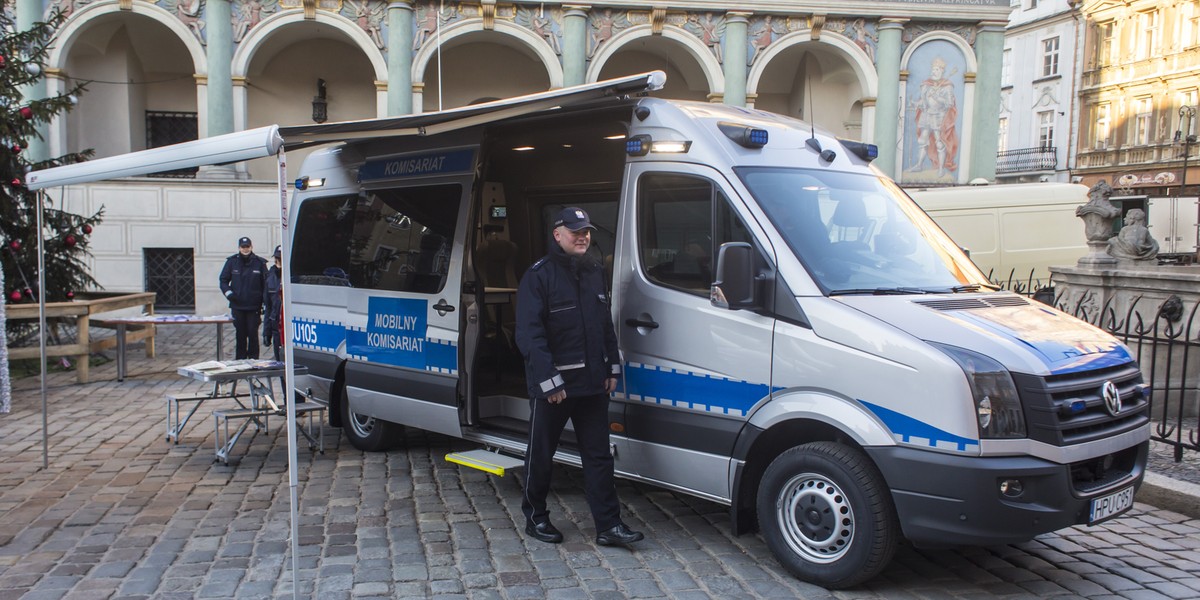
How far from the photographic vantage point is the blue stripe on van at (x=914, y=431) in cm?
398

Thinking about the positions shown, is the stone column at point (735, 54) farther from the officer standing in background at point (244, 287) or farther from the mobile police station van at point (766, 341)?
the mobile police station van at point (766, 341)

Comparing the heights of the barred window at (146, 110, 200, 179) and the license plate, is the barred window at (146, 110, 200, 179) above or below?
above

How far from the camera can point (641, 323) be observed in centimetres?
527

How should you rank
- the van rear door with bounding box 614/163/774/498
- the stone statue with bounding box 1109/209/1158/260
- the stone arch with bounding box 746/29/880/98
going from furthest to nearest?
the stone arch with bounding box 746/29/880/98 < the stone statue with bounding box 1109/209/1158/260 < the van rear door with bounding box 614/163/774/498

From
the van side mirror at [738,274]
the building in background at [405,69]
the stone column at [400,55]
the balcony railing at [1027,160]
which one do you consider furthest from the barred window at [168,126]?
the balcony railing at [1027,160]

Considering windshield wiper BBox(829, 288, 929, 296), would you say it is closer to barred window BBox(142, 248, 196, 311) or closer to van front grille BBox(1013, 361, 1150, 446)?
van front grille BBox(1013, 361, 1150, 446)

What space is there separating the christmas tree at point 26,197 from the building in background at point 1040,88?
136 ft

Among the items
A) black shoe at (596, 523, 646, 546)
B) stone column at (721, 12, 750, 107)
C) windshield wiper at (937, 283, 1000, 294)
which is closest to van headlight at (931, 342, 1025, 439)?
windshield wiper at (937, 283, 1000, 294)

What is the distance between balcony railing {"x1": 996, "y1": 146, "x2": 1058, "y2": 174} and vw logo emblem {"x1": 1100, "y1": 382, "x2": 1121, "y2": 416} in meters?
44.0

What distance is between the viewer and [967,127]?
825 inches

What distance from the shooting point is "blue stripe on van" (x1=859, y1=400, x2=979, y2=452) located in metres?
3.98

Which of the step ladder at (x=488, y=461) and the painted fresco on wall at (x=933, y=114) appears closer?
the step ladder at (x=488, y=461)

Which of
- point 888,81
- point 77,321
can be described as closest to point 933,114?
point 888,81

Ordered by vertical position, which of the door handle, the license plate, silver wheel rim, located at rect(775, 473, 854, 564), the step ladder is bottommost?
the step ladder
